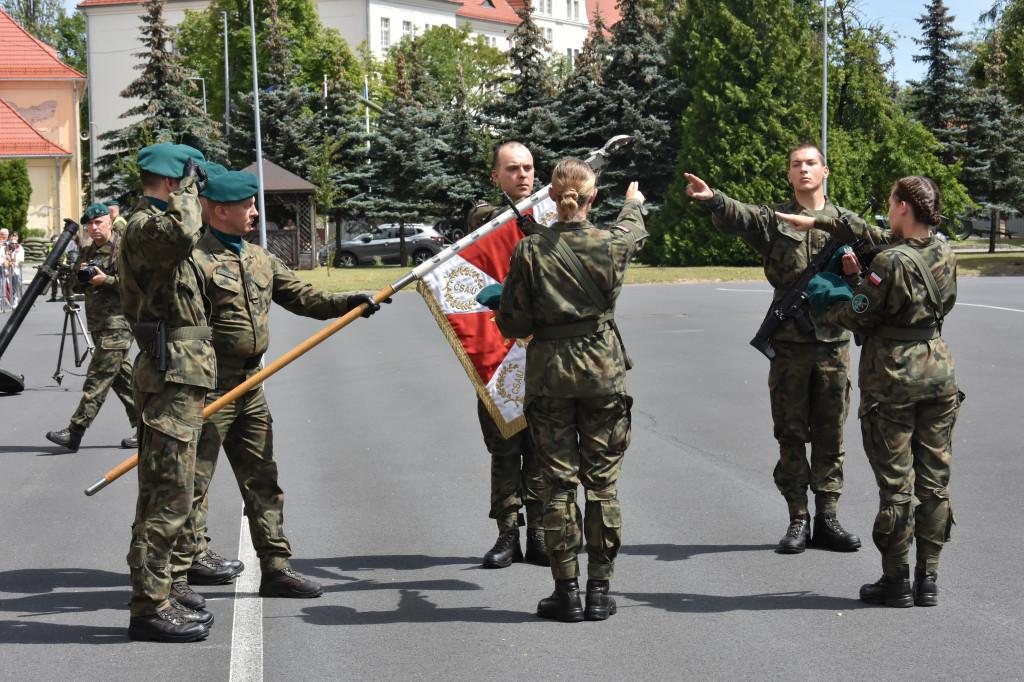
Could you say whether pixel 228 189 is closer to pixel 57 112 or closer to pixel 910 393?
pixel 910 393

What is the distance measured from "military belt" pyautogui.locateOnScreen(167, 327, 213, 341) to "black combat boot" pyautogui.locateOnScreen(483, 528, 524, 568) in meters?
1.96

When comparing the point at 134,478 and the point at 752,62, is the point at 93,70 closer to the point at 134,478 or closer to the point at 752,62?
the point at 752,62

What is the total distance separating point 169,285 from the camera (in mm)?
5172

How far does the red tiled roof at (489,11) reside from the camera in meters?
106

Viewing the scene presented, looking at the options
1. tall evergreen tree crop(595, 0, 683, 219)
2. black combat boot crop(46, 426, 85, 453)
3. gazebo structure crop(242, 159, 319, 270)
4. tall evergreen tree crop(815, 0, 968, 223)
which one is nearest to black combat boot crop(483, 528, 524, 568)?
black combat boot crop(46, 426, 85, 453)

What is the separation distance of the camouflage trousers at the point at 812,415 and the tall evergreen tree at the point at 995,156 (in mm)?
44136

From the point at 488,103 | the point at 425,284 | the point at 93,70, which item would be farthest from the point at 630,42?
the point at 93,70

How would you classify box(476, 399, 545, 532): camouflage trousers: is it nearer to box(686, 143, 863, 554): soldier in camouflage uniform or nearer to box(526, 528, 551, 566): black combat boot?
box(526, 528, 551, 566): black combat boot

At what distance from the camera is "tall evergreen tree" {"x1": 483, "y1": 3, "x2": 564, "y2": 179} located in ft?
150

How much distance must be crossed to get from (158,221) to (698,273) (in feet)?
103

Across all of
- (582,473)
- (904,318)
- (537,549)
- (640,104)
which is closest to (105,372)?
(537,549)

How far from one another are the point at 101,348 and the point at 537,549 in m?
5.38

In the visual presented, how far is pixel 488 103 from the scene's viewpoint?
4722 centimetres

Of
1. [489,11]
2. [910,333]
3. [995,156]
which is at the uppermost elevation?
[489,11]
